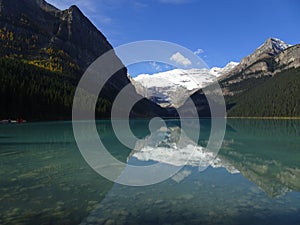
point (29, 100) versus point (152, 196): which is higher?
point (29, 100)

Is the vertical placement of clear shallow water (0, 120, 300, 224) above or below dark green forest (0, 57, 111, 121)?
below

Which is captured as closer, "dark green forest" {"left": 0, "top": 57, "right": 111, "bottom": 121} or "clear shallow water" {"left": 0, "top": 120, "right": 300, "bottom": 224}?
"clear shallow water" {"left": 0, "top": 120, "right": 300, "bottom": 224}

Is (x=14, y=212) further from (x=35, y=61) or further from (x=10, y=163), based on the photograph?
(x=35, y=61)

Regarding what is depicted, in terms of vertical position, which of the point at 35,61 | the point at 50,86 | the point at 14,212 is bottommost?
the point at 14,212

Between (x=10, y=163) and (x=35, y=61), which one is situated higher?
(x=35, y=61)

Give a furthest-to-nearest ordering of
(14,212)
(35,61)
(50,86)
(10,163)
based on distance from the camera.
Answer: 1. (35,61)
2. (50,86)
3. (10,163)
4. (14,212)

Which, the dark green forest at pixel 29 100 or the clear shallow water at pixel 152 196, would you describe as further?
the dark green forest at pixel 29 100

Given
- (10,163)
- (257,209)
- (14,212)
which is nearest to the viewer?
(14,212)

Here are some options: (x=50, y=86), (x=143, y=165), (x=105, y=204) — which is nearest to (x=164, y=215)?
(x=105, y=204)

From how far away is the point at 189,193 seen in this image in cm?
1420

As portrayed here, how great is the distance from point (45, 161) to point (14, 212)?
12.4m

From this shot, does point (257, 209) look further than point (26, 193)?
No

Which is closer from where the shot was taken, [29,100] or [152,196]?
[152,196]

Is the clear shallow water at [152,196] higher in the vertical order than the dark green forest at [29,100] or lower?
lower
